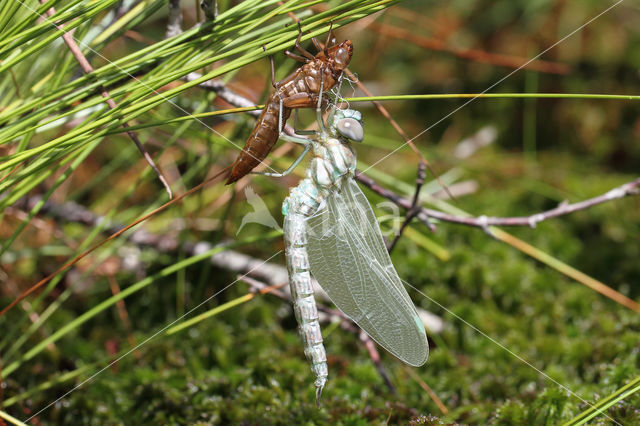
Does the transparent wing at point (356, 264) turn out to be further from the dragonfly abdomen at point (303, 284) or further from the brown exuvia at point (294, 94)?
the brown exuvia at point (294, 94)

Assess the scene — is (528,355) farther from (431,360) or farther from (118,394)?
(118,394)

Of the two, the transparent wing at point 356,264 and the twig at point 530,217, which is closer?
the transparent wing at point 356,264

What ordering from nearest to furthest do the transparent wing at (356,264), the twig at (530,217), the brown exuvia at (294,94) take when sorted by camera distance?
the brown exuvia at (294,94) → the transparent wing at (356,264) → the twig at (530,217)

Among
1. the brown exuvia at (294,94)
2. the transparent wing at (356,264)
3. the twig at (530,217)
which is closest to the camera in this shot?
the brown exuvia at (294,94)

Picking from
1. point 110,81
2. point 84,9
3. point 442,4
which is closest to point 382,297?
point 110,81

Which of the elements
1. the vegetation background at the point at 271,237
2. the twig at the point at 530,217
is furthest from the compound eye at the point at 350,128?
the twig at the point at 530,217

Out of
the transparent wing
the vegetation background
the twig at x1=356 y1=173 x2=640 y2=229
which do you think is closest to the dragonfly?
the transparent wing

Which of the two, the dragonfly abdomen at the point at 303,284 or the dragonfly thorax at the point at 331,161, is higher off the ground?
the dragonfly thorax at the point at 331,161
